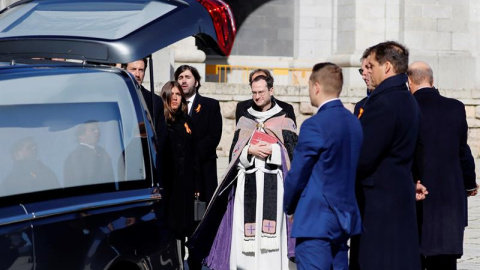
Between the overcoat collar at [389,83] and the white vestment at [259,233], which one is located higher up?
the overcoat collar at [389,83]

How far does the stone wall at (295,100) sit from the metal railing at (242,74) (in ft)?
16.2


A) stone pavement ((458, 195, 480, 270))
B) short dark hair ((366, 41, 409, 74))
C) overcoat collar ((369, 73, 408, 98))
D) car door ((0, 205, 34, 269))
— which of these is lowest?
stone pavement ((458, 195, 480, 270))

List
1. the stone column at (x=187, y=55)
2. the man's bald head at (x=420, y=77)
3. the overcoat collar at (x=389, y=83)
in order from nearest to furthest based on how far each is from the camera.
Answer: the overcoat collar at (x=389, y=83) < the man's bald head at (x=420, y=77) < the stone column at (x=187, y=55)

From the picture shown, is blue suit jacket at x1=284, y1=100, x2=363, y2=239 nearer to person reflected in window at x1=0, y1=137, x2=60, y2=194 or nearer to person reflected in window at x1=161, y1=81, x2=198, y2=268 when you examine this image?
person reflected in window at x1=0, y1=137, x2=60, y2=194

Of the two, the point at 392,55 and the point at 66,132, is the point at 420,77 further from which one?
the point at 66,132

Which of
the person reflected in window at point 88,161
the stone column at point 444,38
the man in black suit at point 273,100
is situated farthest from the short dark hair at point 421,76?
the stone column at point 444,38

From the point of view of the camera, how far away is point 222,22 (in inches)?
273

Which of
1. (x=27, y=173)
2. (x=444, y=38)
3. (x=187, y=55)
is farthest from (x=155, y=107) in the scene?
(x=444, y=38)

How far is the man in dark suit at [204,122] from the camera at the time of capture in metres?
9.89

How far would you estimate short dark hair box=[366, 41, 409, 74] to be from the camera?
279 inches

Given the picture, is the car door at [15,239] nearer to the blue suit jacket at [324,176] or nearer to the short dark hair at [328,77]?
the blue suit jacket at [324,176]

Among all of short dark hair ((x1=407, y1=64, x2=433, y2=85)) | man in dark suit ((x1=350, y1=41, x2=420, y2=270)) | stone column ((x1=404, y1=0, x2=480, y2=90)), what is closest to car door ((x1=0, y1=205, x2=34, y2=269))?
man in dark suit ((x1=350, y1=41, x2=420, y2=270))

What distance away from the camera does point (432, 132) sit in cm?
812

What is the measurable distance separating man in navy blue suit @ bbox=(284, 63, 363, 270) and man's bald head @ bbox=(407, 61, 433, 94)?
5.87ft
